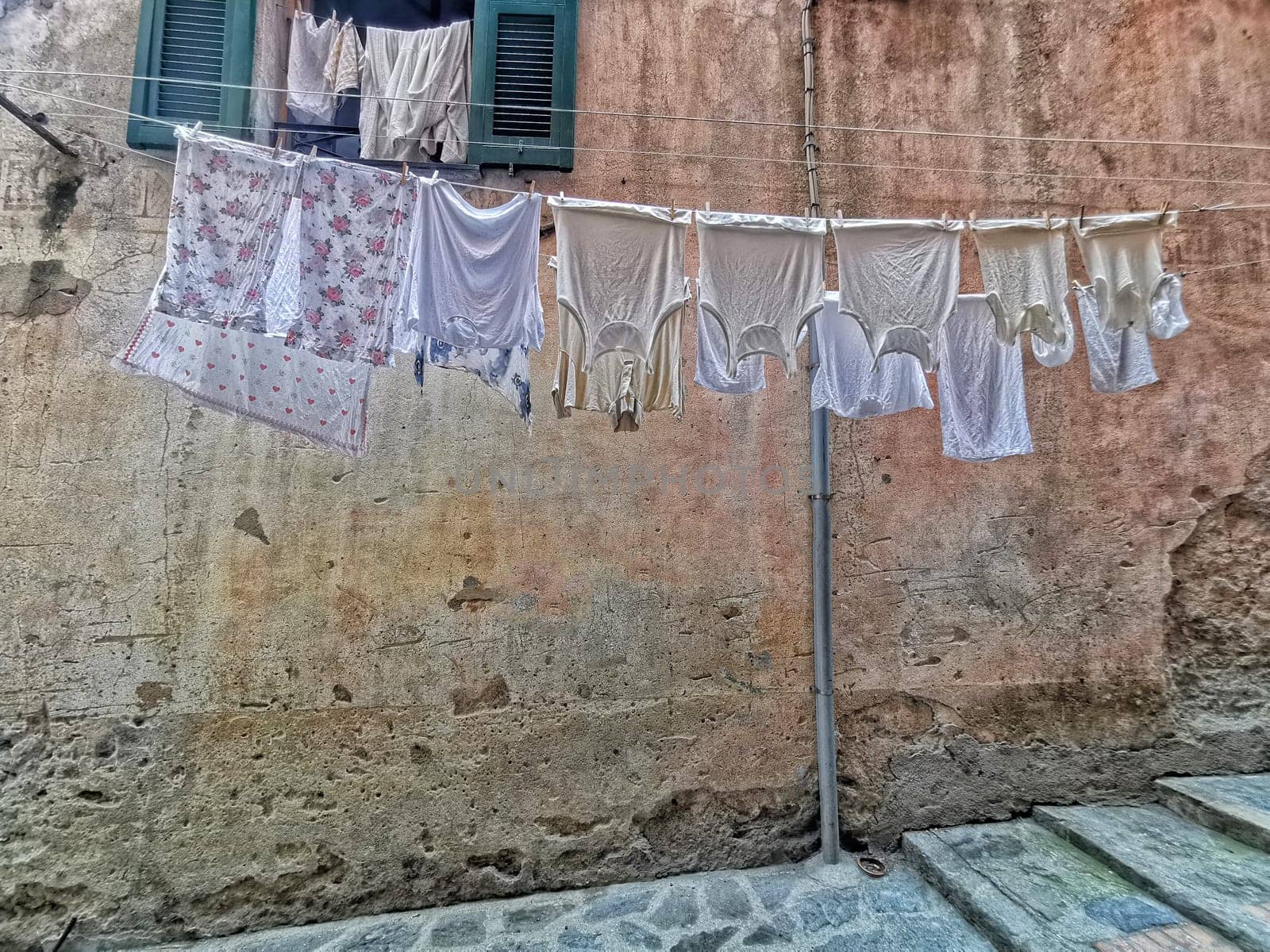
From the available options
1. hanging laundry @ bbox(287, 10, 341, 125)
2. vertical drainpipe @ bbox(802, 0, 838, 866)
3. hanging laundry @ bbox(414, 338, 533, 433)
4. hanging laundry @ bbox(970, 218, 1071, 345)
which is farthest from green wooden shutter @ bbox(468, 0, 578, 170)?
hanging laundry @ bbox(970, 218, 1071, 345)

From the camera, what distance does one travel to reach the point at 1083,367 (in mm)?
3713

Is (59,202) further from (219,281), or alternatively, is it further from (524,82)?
(524,82)

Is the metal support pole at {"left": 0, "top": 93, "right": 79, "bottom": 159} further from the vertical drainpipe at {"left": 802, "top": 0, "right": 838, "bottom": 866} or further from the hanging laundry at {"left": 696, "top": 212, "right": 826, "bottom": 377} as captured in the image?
the vertical drainpipe at {"left": 802, "top": 0, "right": 838, "bottom": 866}

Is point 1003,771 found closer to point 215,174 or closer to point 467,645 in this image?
point 467,645

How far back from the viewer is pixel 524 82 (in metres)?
3.68

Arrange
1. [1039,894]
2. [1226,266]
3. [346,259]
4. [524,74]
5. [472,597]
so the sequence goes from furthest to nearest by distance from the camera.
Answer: [1226,266]
[524,74]
[472,597]
[1039,894]
[346,259]

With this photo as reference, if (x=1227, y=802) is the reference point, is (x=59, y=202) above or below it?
above

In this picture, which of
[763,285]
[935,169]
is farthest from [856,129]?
[763,285]

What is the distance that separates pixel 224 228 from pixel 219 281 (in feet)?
0.74

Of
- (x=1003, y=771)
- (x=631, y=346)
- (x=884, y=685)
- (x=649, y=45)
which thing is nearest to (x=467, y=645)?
(x=631, y=346)

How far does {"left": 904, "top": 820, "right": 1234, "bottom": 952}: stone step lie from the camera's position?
2.46 meters

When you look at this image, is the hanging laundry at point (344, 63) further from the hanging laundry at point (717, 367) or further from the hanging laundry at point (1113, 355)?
the hanging laundry at point (1113, 355)

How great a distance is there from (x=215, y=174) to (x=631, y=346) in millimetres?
1811

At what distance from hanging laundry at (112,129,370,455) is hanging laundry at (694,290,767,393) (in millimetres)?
1917
